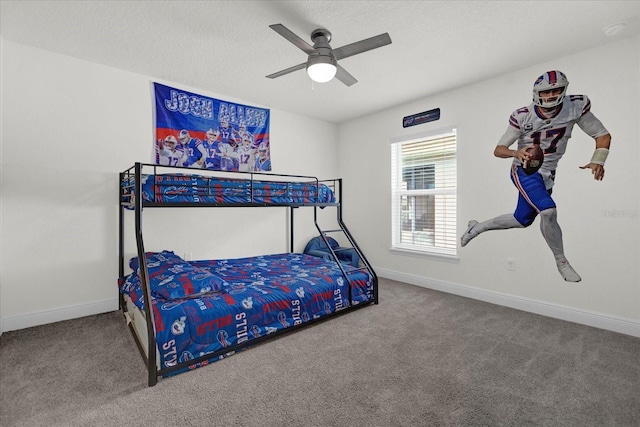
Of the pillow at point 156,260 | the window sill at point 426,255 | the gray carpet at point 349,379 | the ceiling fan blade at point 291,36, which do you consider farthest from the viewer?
the window sill at point 426,255

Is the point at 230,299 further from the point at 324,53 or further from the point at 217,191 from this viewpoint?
the point at 324,53

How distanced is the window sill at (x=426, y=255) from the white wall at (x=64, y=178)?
2863 millimetres

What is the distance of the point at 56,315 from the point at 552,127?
4900 mm

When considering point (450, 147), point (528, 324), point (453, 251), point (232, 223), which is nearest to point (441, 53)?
point (450, 147)

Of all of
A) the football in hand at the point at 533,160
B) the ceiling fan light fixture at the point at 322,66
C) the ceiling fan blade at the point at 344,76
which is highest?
the ceiling fan blade at the point at 344,76

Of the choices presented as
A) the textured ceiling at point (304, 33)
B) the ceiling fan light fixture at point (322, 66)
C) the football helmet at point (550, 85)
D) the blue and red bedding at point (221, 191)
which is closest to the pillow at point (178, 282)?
the blue and red bedding at point (221, 191)

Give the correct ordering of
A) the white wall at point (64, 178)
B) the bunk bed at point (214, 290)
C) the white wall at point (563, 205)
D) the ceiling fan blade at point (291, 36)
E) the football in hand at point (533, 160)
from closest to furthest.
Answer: the ceiling fan blade at point (291, 36) → the bunk bed at point (214, 290) → the white wall at point (563, 205) → the white wall at point (64, 178) → the football in hand at point (533, 160)

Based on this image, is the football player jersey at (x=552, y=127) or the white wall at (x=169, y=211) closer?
the white wall at (x=169, y=211)

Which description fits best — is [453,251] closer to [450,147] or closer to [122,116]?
[450,147]

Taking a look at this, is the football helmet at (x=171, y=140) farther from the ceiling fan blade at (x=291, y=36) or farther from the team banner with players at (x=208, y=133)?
the ceiling fan blade at (x=291, y=36)

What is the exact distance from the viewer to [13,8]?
6.89 ft

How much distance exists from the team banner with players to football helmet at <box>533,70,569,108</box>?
122 inches

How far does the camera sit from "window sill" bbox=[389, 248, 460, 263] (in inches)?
141

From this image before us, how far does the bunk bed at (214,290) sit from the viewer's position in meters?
1.93
